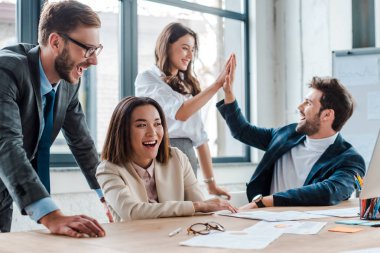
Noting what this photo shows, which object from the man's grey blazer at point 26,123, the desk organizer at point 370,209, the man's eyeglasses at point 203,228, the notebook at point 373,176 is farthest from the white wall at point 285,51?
the notebook at point 373,176

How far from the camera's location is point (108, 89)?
153 inches

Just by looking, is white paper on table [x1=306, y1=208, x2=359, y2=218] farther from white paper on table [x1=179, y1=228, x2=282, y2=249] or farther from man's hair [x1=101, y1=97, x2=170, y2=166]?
man's hair [x1=101, y1=97, x2=170, y2=166]

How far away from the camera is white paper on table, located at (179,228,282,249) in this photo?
1.32m

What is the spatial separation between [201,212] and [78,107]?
28.4 inches

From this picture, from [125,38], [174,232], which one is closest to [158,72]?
[125,38]

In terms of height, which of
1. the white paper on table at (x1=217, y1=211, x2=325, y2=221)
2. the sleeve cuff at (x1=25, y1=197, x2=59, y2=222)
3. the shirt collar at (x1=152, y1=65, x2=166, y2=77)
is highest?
the shirt collar at (x1=152, y1=65, x2=166, y2=77)

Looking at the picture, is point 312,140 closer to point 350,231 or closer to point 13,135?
point 350,231

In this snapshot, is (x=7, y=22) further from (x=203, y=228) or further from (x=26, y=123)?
(x=203, y=228)

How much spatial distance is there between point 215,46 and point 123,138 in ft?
9.38

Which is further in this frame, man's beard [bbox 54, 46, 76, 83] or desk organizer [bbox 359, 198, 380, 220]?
man's beard [bbox 54, 46, 76, 83]

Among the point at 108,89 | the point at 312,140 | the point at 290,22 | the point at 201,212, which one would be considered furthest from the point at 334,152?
the point at 290,22

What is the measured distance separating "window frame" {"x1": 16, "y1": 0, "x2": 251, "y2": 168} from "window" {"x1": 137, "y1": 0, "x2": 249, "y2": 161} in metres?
0.01

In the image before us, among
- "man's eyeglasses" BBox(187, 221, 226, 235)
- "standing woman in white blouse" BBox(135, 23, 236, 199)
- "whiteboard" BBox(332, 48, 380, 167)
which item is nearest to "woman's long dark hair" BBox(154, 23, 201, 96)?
"standing woman in white blouse" BBox(135, 23, 236, 199)

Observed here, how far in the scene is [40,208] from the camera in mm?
1559
